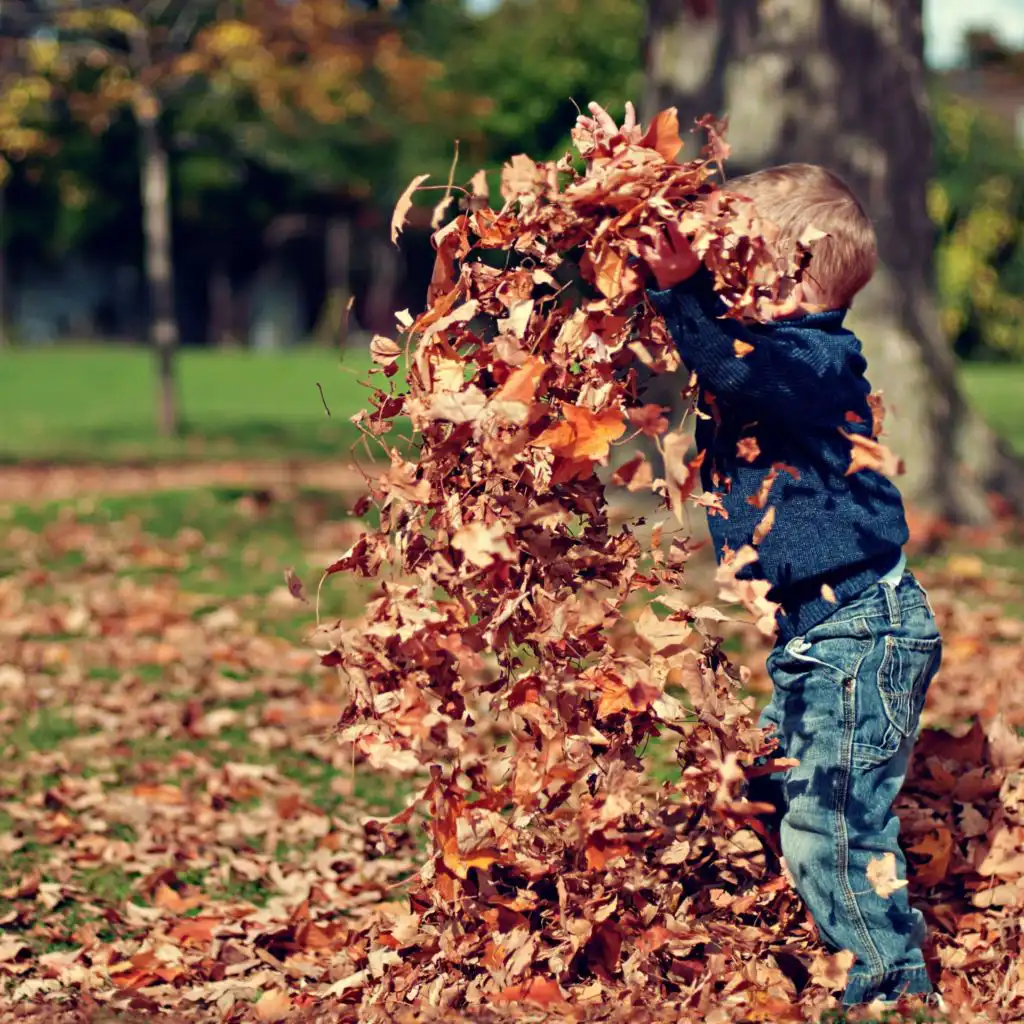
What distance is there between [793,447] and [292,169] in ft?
133

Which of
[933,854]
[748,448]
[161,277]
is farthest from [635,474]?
[161,277]

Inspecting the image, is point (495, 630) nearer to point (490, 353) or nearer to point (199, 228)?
point (490, 353)

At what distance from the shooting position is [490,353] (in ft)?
10.3

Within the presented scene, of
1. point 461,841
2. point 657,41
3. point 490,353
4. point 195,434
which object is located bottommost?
point 195,434

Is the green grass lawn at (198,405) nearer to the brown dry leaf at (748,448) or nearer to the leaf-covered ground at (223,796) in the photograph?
the leaf-covered ground at (223,796)

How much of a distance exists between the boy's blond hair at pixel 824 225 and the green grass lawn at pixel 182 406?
6615mm

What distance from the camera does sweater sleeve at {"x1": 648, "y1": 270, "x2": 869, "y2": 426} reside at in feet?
9.91

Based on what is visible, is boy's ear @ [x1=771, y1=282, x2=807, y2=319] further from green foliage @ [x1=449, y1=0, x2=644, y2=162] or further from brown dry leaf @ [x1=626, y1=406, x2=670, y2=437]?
green foliage @ [x1=449, y1=0, x2=644, y2=162]

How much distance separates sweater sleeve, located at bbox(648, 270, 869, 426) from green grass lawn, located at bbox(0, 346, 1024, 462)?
6142 millimetres

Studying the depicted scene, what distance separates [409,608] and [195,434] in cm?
1613

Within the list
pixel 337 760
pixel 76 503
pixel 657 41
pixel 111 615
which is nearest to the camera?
pixel 337 760

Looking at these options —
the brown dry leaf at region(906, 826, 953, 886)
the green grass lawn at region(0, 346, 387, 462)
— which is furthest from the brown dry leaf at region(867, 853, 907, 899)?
the green grass lawn at region(0, 346, 387, 462)

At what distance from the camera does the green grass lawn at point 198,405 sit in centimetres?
1736

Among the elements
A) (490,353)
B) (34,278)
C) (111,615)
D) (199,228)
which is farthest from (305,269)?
(490,353)
